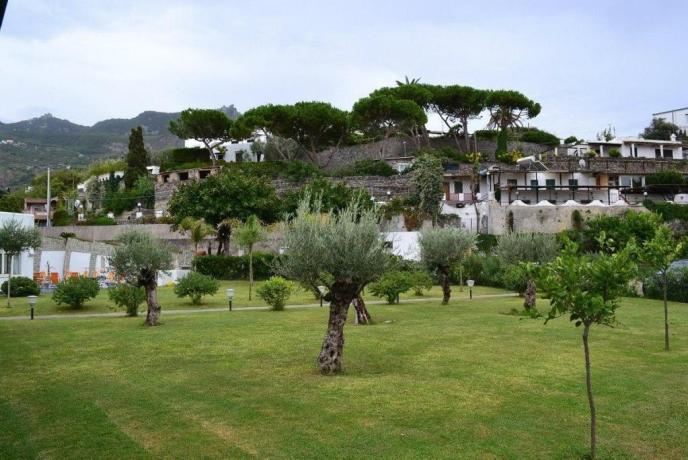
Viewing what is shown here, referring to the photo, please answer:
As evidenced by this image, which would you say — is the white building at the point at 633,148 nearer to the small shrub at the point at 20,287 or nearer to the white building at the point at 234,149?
the white building at the point at 234,149

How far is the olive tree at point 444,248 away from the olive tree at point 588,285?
18.3m

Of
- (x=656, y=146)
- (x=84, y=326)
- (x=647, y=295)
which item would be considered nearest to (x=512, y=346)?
(x=84, y=326)

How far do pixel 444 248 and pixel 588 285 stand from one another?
18.5 metres

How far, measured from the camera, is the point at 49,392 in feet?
36.6

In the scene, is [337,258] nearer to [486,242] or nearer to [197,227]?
[197,227]

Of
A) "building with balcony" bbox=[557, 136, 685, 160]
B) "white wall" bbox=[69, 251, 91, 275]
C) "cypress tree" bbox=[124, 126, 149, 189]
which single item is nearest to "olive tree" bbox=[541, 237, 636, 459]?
"white wall" bbox=[69, 251, 91, 275]

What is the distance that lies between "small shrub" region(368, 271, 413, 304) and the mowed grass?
8.07 m

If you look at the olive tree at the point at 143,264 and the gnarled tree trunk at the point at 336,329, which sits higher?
the olive tree at the point at 143,264

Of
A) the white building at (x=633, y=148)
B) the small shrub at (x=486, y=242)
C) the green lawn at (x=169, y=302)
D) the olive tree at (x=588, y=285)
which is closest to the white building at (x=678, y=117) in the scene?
the white building at (x=633, y=148)

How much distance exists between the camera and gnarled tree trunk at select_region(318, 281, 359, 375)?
1288 cm

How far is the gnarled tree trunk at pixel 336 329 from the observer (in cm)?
1288

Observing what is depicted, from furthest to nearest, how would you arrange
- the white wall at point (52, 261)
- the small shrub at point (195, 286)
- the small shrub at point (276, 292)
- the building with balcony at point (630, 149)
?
the building with balcony at point (630, 149)
the white wall at point (52, 261)
the small shrub at point (195, 286)
the small shrub at point (276, 292)

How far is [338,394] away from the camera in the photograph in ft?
36.4

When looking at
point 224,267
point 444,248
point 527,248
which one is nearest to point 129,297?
point 444,248
